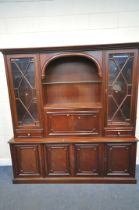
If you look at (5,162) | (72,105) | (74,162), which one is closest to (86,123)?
(72,105)

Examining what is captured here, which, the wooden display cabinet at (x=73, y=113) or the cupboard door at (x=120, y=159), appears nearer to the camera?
the wooden display cabinet at (x=73, y=113)

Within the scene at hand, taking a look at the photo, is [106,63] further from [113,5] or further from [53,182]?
[53,182]

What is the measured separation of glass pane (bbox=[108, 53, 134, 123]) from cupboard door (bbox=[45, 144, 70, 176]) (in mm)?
818

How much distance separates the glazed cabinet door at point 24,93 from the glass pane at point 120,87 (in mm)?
1018

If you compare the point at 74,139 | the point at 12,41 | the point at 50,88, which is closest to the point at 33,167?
the point at 74,139

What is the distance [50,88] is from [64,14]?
1.14m

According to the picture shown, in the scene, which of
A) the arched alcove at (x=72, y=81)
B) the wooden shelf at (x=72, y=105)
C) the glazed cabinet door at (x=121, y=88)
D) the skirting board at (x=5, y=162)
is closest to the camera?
the glazed cabinet door at (x=121, y=88)

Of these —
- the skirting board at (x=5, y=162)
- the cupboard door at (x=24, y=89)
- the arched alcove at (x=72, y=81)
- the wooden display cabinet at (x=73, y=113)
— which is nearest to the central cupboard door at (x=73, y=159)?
the wooden display cabinet at (x=73, y=113)

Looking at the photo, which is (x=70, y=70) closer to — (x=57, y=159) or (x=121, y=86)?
(x=121, y=86)

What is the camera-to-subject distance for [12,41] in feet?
7.61

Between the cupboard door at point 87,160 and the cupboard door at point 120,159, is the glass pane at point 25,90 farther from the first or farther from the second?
the cupboard door at point 120,159

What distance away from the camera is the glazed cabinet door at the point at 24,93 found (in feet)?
6.48

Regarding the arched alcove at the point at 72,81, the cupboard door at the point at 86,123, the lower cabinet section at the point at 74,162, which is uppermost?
the arched alcove at the point at 72,81

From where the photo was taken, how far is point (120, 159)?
2100 mm
